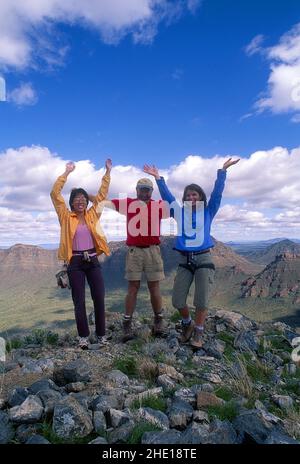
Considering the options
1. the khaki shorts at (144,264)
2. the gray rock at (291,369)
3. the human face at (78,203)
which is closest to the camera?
the gray rock at (291,369)

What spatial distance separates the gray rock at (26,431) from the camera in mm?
4527

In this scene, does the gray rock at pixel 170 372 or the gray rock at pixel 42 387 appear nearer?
the gray rock at pixel 42 387

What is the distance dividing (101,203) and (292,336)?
6436mm

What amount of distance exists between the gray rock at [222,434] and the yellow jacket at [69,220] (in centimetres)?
433

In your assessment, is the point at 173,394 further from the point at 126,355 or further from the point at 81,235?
the point at 81,235

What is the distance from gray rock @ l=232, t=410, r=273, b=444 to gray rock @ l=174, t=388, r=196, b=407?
812 mm

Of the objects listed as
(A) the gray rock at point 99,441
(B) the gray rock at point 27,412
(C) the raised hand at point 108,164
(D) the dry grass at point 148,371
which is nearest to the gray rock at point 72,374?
(D) the dry grass at point 148,371

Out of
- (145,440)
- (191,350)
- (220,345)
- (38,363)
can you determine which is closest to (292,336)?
(220,345)

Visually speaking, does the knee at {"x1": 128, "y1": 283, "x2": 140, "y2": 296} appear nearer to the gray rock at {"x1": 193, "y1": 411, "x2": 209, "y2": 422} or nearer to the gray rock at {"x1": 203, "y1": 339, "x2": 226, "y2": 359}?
the gray rock at {"x1": 203, "y1": 339, "x2": 226, "y2": 359}

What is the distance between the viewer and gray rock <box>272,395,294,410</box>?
5.94 metres

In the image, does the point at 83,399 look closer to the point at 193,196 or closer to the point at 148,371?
the point at 148,371

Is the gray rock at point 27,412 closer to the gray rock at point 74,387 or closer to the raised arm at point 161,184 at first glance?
the gray rock at point 74,387

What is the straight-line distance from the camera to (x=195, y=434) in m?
4.51
